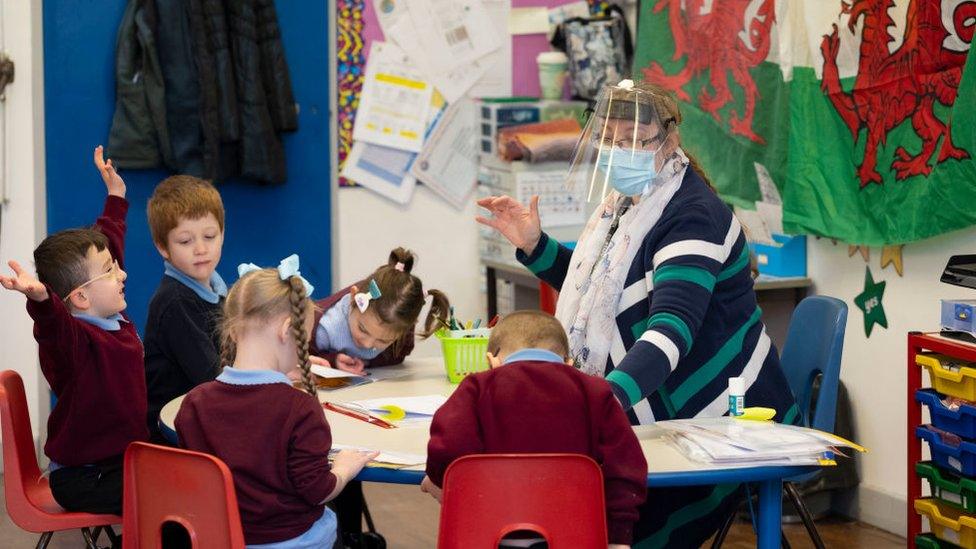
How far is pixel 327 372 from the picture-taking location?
117 inches

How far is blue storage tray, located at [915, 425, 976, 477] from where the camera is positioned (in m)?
2.95

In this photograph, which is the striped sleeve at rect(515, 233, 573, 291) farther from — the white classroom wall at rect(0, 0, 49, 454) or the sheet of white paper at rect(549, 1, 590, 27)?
the sheet of white paper at rect(549, 1, 590, 27)

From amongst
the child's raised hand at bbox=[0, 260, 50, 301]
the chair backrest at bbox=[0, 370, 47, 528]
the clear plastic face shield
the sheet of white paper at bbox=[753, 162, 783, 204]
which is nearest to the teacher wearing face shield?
the clear plastic face shield

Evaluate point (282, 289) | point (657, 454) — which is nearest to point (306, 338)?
point (282, 289)

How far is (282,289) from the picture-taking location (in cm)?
225

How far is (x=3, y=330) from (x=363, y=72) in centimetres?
165

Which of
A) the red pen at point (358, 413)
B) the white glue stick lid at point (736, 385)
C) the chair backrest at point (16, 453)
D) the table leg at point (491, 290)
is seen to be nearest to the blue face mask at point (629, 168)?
the white glue stick lid at point (736, 385)

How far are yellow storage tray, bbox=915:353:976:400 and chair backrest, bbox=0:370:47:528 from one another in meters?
2.09

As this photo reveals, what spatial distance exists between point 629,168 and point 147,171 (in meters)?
2.53

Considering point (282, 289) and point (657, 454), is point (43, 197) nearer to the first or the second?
point (282, 289)

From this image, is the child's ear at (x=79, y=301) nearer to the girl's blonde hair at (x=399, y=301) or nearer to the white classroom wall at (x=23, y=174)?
the girl's blonde hair at (x=399, y=301)

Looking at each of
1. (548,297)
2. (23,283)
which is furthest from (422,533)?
(23,283)

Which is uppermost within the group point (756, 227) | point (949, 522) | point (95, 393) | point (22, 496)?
point (756, 227)

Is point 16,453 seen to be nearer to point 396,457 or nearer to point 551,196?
point 396,457
